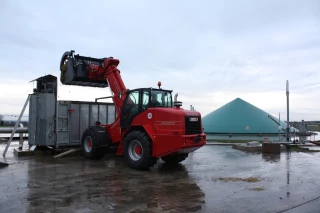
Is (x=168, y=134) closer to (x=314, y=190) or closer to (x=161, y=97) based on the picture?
(x=161, y=97)

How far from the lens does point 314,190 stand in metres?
7.68

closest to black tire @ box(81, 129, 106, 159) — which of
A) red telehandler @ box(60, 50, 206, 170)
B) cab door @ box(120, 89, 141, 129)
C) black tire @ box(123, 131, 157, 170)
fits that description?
red telehandler @ box(60, 50, 206, 170)

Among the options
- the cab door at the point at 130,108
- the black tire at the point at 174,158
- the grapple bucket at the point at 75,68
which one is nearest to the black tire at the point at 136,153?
the cab door at the point at 130,108

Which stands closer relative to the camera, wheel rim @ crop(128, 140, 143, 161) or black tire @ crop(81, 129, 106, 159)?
wheel rim @ crop(128, 140, 143, 161)

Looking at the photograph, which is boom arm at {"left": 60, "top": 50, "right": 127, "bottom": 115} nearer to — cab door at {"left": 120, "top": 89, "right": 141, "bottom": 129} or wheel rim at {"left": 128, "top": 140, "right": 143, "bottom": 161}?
cab door at {"left": 120, "top": 89, "right": 141, "bottom": 129}

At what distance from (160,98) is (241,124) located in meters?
20.5

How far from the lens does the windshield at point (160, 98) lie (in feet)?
36.2

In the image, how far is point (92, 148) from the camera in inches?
486

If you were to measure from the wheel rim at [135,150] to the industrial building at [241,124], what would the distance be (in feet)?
63.6

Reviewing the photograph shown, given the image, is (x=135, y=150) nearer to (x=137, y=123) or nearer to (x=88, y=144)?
(x=137, y=123)

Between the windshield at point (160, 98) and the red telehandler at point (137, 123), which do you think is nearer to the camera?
the red telehandler at point (137, 123)

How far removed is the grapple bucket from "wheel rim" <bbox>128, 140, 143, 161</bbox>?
4.18 m

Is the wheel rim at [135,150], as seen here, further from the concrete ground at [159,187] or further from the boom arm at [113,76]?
the boom arm at [113,76]

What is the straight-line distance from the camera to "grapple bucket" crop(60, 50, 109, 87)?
515 inches
